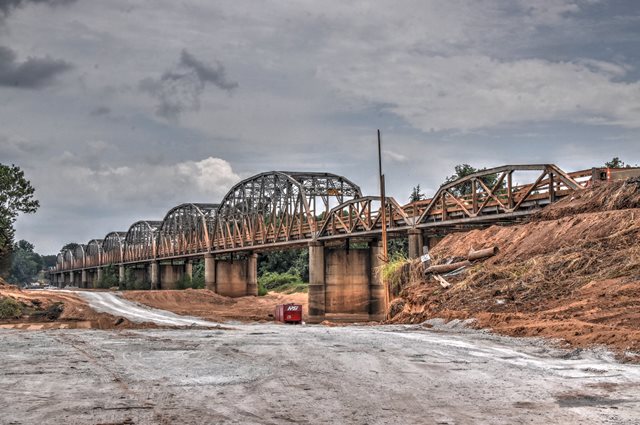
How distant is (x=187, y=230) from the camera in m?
131

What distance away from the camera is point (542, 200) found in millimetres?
35312

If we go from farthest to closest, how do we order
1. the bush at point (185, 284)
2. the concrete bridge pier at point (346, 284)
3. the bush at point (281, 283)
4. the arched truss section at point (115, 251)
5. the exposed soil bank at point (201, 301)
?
the arched truss section at point (115, 251), the bush at point (185, 284), the bush at point (281, 283), the exposed soil bank at point (201, 301), the concrete bridge pier at point (346, 284)

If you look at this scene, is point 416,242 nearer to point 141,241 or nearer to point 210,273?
point 210,273

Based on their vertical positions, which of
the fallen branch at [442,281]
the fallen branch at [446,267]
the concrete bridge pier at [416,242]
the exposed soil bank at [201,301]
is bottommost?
the exposed soil bank at [201,301]

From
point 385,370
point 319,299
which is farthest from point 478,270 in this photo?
point 319,299

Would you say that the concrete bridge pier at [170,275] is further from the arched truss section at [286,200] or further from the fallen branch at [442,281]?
the fallen branch at [442,281]

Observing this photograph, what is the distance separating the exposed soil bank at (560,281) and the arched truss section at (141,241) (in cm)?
11553

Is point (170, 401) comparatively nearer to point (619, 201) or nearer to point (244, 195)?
point (619, 201)

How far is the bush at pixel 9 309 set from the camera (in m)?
44.9

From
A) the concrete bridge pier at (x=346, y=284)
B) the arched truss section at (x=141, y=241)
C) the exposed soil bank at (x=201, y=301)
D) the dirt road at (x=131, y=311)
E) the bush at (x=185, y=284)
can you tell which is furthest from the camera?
the arched truss section at (x=141, y=241)

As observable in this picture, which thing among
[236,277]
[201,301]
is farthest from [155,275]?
[201,301]

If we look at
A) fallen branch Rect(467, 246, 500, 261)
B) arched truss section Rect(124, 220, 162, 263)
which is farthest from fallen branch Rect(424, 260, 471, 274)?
arched truss section Rect(124, 220, 162, 263)

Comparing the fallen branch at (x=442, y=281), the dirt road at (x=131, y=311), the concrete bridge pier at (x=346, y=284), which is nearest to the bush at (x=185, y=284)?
the dirt road at (x=131, y=311)

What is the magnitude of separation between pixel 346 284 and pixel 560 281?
40452mm
